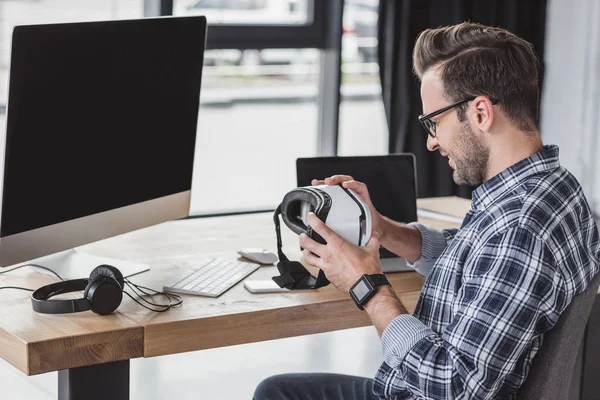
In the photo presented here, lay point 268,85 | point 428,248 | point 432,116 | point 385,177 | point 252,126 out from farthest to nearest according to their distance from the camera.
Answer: point 252,126
point 268,85
point 385,177
point 428,248
point 432,116

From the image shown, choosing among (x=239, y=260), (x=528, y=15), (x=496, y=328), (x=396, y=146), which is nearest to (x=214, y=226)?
(x=239, y=260)

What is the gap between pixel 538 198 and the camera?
59.3 inches

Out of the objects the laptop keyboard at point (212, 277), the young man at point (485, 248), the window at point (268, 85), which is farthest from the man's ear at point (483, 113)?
the window at point (268, 85)

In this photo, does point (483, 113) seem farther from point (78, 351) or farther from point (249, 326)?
point (78, 351)

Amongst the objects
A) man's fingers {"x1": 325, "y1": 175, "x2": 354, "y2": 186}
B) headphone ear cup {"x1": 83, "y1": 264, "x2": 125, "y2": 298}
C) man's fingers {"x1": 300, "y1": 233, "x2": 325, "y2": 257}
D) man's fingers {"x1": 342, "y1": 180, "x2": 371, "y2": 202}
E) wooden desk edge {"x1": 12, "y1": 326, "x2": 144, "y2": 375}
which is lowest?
wooden desk edge {"x1": 12, "y1": 326, "x2": 144, "y2": 375}

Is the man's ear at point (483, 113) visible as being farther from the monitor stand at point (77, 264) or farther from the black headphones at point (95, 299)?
the monitor stand at point (77, 264)

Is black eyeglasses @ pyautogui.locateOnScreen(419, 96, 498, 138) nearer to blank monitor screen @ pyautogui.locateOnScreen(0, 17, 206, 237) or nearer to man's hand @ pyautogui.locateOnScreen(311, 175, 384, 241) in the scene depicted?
man's hand @ pyautogui.locateOnScreen(311, 175, 384, 241)

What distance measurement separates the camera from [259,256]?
6.95ft

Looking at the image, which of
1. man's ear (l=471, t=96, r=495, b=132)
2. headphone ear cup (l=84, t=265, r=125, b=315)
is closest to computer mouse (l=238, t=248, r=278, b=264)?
headphone ear cup (l=84, t=265, r=125, b=315)

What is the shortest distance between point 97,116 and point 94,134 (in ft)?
0.13

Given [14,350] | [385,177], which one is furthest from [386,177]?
[14,350]

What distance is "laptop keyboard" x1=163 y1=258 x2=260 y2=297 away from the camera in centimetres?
185

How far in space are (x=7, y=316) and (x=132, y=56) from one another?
2.02ft

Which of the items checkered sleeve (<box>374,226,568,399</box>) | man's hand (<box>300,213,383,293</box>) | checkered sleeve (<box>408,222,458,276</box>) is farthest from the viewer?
checkered sleeve (<box>408,222,458,276</box>)
